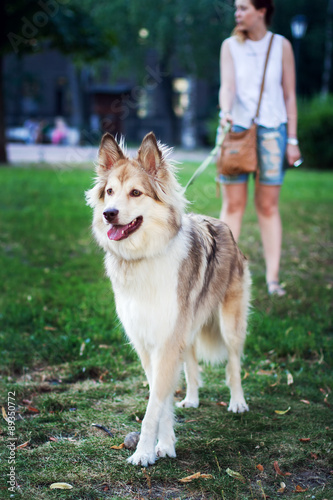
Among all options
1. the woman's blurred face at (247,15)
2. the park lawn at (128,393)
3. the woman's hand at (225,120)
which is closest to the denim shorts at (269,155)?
the woman's hand at (225,120)

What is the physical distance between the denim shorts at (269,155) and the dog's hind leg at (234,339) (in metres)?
1.80

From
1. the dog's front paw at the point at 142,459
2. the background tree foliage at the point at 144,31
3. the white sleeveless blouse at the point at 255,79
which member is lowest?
the dog's front paw at the point at 142,459

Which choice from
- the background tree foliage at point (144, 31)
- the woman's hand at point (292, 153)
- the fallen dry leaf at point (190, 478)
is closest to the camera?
the fallen dry leaf at point (190, 478)

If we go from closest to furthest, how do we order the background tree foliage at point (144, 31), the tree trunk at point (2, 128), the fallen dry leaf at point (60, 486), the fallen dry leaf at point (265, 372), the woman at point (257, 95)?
the fallen dry leaf at point (60, 486) < the fallen dry leaf at point (265, 372) < the woman at point (257, 95) < the background tree foliage at point (144, 31) < the tree trunk at point (2, 128)

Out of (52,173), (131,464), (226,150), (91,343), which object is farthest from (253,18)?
(52,173)

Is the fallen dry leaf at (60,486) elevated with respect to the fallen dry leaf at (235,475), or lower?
elevated

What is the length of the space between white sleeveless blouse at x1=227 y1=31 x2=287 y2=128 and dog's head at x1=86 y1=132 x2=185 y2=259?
7.06 ft

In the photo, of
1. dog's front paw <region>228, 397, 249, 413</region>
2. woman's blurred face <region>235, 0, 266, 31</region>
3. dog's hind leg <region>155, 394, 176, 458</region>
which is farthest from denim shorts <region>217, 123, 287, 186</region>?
dog's hind leg <region>155, 394, 176, 458</region>

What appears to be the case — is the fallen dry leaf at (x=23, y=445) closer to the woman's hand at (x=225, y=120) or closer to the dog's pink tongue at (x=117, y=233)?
the dog's pink tongue at (x=117, y=233)

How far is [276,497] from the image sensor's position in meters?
2.60

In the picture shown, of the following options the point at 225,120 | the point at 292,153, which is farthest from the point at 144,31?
the point at 225,120

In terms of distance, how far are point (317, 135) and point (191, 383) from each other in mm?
17206

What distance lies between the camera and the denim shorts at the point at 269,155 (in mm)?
4977

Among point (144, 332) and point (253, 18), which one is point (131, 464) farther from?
point (253, 18)
